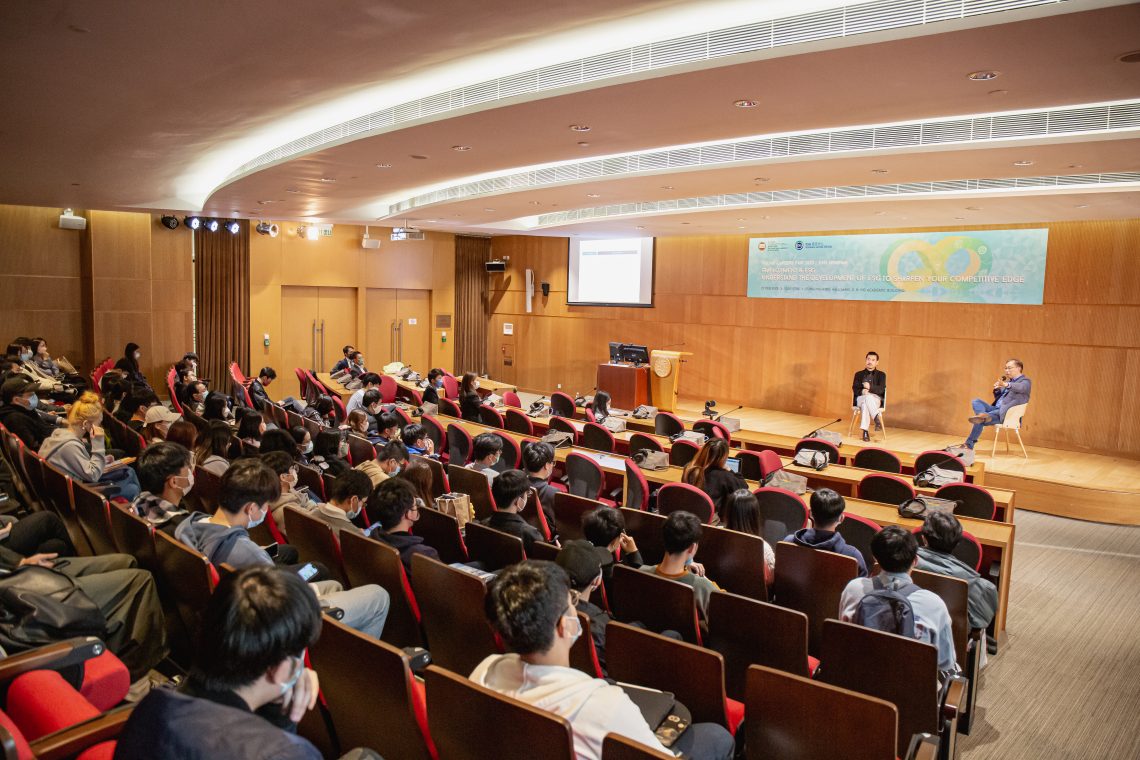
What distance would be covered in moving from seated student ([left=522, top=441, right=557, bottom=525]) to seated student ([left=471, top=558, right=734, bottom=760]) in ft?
9.57

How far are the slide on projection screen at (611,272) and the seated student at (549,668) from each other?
1363 centimetres

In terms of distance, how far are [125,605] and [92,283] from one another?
11918 mm

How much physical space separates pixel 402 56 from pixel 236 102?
5.14 feet

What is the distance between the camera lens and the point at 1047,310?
1070cm

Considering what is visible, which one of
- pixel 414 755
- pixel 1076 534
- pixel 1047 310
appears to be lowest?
pixel 1076 534

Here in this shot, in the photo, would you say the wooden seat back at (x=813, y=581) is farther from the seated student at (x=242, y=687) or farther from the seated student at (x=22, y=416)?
the seated student at (x=22, y=416)

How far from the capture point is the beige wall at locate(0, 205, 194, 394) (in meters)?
12.4

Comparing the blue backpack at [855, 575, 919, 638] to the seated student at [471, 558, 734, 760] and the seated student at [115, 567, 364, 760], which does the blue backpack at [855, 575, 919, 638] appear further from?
the seated student at [115, 567, 364, 760]

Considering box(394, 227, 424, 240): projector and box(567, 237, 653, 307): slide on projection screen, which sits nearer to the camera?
box(394, 227, 424, 240): projector

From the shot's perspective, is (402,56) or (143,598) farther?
(402,56)

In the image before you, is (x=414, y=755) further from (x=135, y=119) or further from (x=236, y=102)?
(x=135, y=119)

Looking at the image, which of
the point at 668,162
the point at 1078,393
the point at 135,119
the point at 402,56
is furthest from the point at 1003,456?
the point at 135,119

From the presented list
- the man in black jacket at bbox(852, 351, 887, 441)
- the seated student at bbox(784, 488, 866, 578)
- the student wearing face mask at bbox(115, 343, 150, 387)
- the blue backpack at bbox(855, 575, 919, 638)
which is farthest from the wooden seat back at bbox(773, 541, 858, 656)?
the student wearing face mask at bbox(115, 343, 150, 387)

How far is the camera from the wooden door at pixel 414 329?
16922mm
